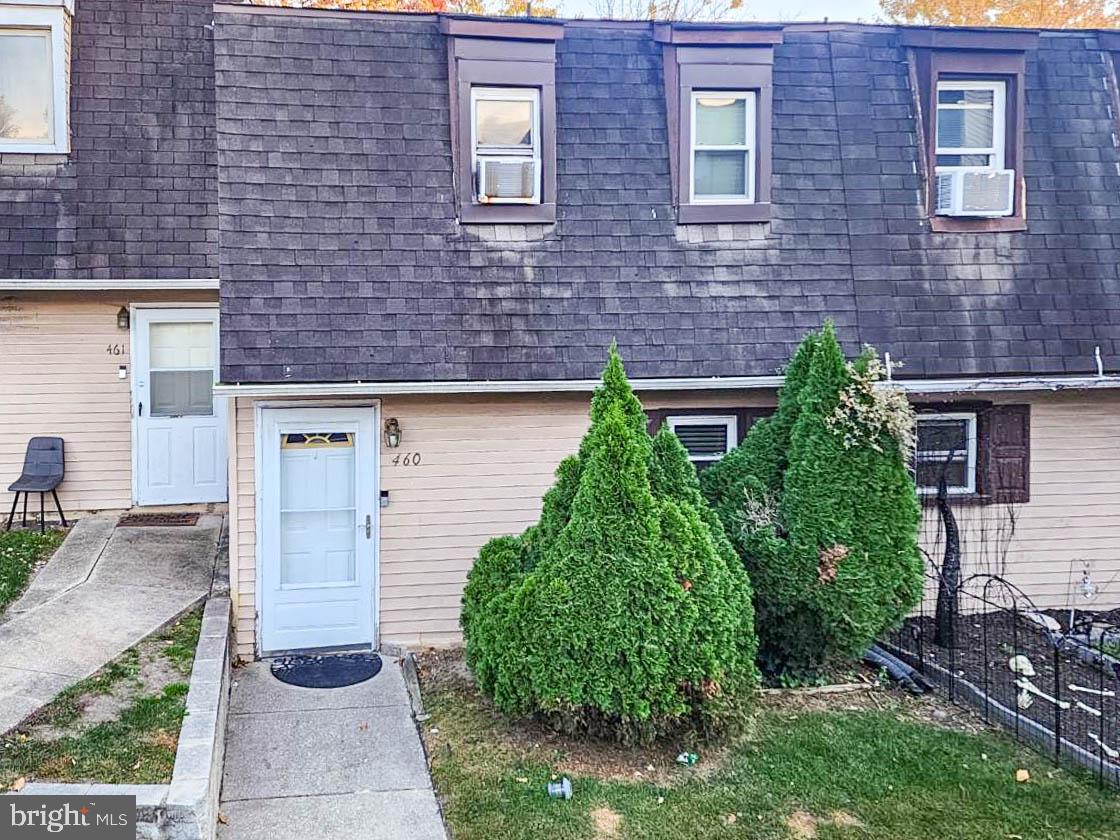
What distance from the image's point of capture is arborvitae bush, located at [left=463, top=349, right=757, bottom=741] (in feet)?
18.8

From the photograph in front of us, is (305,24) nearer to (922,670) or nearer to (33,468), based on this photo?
(33,468)

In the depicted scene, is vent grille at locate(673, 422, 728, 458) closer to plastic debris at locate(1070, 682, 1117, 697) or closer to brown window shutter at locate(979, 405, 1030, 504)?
brown window shutter at locate(979, 405, 1030, 504)

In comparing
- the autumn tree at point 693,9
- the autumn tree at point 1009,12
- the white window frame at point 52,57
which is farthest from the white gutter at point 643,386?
the autumn tree at point 693,9

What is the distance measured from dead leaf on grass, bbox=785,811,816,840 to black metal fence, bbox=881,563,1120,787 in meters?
1.94

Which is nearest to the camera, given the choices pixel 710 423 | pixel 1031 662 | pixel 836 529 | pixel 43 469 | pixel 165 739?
pixel 165 739

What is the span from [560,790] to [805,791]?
1.46 metres

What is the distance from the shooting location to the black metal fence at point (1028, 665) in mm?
6289

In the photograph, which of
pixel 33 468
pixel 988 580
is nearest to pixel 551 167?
pixel 988 580

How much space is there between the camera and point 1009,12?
16828 mm

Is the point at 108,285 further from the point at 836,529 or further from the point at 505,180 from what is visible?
the point at 836,529

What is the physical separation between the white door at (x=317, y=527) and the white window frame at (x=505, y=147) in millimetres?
2424

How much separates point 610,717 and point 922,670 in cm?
306

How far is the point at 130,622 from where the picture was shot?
720 cm

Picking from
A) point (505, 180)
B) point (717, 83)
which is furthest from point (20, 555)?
point (717, 83)
